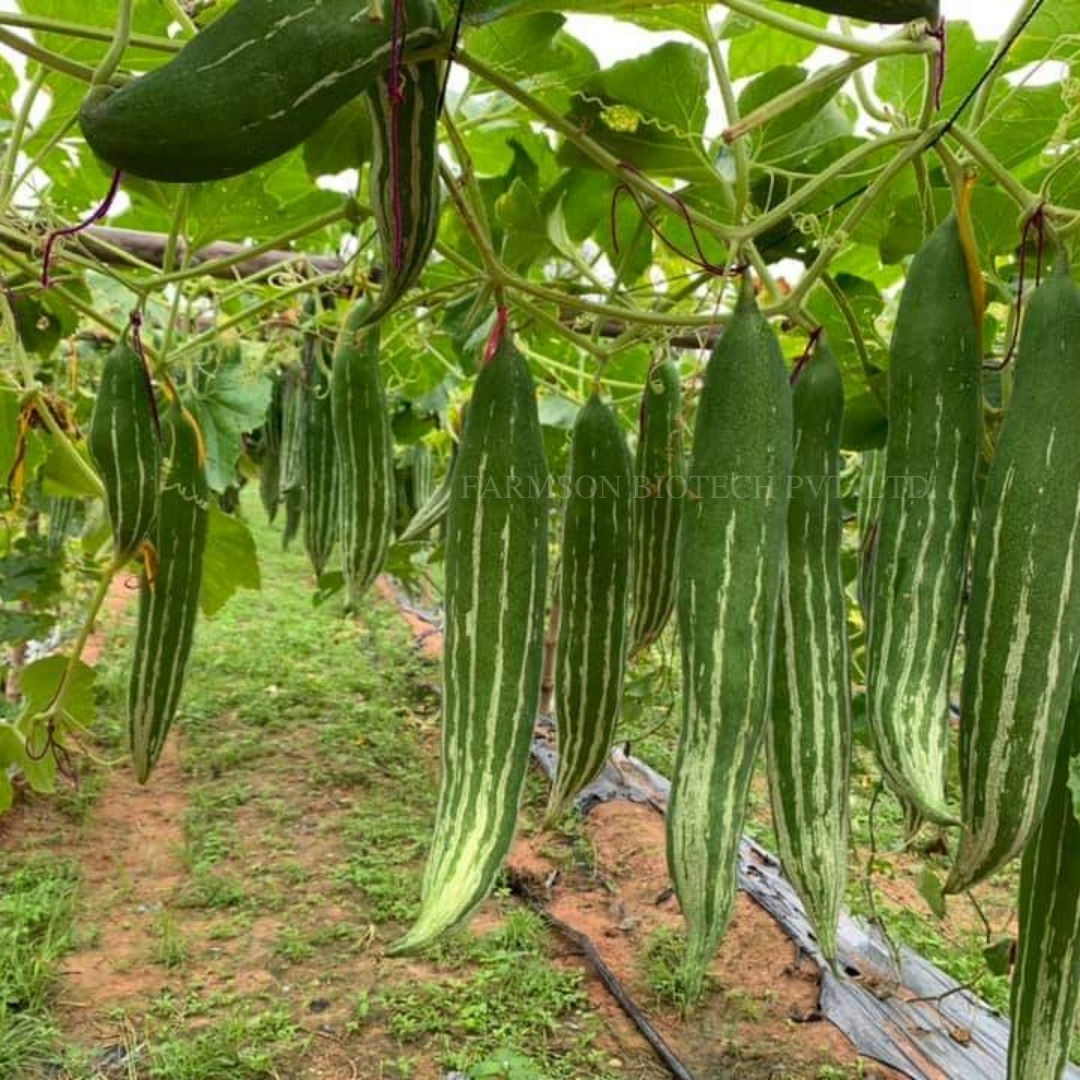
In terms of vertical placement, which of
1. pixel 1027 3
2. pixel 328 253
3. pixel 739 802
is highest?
pixel 328 253

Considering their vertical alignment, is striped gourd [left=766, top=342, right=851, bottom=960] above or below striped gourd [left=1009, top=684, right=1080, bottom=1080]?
above

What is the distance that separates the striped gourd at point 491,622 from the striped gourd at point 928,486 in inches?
12.5

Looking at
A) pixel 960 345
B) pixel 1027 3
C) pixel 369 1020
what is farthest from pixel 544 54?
pixel 369 1020

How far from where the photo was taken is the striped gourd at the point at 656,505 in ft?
4.76

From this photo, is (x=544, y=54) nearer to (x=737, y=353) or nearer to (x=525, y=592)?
(x=737, y=353)

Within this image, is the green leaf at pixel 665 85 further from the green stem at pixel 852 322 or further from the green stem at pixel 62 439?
the green stem at pixel 62 439

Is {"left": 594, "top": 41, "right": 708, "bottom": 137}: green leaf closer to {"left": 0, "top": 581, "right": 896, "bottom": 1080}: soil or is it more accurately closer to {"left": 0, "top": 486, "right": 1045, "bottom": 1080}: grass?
{"left": 0, "top": 486, "right": 1045, "bottom": 1080}: grass

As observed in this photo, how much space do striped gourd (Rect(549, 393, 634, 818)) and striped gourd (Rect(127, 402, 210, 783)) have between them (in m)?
0.60

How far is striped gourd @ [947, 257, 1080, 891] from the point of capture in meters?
0.83

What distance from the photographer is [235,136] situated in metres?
0.63

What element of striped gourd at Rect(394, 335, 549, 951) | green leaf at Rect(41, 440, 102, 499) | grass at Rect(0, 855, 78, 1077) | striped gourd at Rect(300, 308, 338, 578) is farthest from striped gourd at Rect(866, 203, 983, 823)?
grass at Rect(0, 855, 78, 1077)

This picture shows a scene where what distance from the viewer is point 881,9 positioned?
2.02 ft

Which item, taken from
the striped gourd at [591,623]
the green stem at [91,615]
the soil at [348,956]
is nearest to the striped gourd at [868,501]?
the striped gourd at [591,623]

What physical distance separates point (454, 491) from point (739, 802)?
41 centimetres
